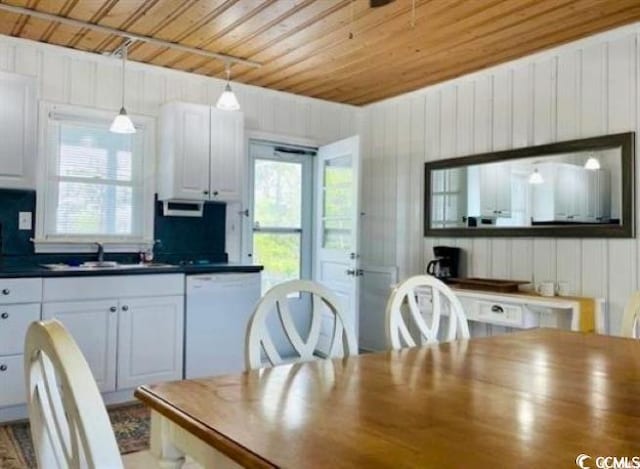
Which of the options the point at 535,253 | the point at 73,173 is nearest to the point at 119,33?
the point at 73,173

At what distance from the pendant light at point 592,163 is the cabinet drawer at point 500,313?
1.02m

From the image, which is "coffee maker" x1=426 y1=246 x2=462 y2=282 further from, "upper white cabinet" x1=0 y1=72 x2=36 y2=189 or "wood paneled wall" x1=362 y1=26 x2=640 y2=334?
"upper white cabinet" x1=0 y1=72 x2=36 y2=189

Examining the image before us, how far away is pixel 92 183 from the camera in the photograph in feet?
13.2

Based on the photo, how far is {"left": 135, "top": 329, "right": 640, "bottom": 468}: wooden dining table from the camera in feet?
2.95

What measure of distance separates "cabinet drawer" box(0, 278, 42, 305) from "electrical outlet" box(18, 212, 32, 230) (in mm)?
677

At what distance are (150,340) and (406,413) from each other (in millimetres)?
2881

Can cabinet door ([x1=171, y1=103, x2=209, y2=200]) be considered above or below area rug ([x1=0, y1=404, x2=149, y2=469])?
above

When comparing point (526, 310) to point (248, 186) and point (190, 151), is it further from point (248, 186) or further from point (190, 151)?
point (190, 151)

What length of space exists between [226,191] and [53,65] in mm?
1503

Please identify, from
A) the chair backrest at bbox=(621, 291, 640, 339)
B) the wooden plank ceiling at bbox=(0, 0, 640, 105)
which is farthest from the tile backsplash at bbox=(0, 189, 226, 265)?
the chair backrest at bbox=(621, 291, 640, 339)

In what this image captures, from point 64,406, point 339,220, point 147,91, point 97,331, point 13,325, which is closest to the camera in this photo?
point 64,406

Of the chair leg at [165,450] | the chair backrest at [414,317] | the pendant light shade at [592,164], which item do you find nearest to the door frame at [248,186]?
the pendant light shade at [592,164]

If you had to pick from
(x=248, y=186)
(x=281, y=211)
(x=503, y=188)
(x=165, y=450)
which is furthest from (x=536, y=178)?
(x=165, y=450)

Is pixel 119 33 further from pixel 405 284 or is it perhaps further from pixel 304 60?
pixel 405 284
